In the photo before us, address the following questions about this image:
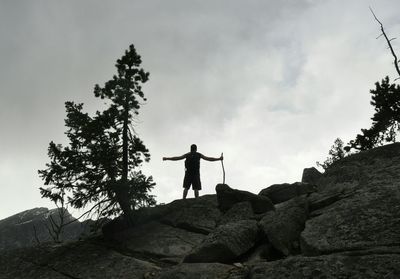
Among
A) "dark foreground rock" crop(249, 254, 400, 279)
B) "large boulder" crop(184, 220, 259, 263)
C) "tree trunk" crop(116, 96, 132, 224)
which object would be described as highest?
"tree trunk" crop(116, 96, 132, 224)

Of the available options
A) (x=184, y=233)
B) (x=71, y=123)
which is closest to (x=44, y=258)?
(x=184, y=233)

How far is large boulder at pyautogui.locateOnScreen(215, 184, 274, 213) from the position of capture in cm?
1360

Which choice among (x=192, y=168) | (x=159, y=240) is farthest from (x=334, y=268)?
(x=192, y=168)

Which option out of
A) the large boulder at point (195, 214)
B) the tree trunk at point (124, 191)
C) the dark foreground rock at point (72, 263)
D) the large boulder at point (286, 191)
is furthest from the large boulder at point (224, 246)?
the tree trunk at point (124, 191)

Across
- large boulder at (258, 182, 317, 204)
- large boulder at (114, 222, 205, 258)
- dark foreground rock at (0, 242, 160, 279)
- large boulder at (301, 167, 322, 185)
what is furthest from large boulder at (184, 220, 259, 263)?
large boulder at (301, 167, 322, 185)

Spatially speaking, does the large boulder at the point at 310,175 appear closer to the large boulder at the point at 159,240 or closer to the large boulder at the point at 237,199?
the large boulder at the point at 237,199

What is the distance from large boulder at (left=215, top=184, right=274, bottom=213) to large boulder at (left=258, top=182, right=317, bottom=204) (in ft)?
5.30

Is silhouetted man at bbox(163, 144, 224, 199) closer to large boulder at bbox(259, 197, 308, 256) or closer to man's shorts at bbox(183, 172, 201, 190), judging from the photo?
man's shorts at bbox(183, 172, 201, 190)

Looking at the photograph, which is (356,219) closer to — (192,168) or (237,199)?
(237,199)

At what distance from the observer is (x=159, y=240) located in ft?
42.5

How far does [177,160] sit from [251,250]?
6.88 meters

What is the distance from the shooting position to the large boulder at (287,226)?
9.62 metres

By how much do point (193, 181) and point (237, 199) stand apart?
267cm

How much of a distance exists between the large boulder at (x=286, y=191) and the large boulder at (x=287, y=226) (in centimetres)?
356
